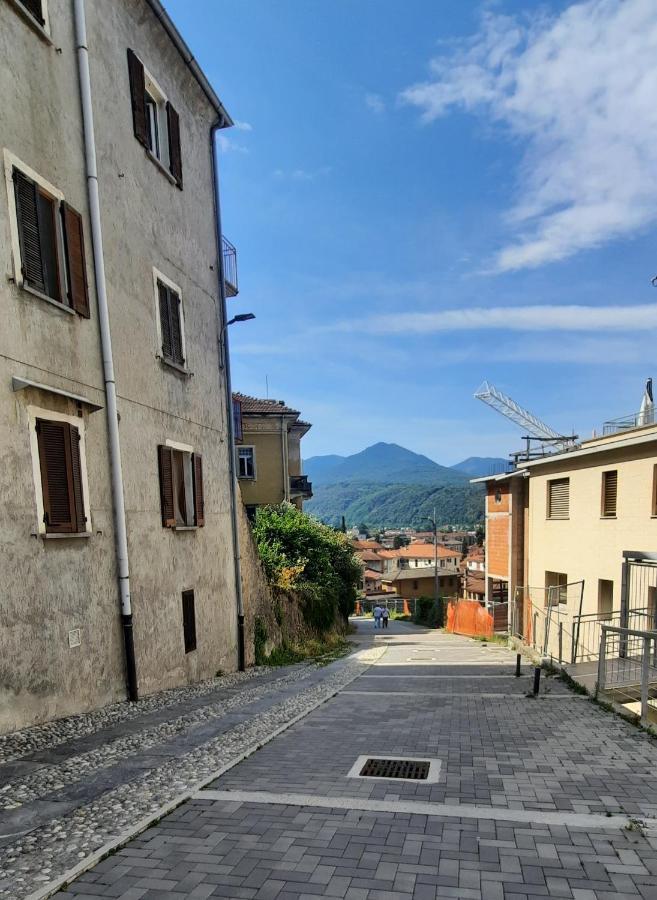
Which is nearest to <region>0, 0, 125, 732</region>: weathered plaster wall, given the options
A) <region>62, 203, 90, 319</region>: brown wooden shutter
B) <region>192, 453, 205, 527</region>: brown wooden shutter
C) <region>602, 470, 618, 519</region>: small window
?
<region>62, 203, 90, 319</region>: brown wooden shutter

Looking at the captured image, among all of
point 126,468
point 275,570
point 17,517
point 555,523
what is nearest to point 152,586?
point 126,468

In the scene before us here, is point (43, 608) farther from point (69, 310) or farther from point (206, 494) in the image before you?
point (206, 494)

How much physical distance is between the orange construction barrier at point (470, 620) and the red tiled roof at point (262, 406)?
1268cm

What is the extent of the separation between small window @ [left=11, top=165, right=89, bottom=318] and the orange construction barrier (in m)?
21.4

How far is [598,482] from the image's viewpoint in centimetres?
1677

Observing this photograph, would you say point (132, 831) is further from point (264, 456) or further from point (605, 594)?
point (264, 456)

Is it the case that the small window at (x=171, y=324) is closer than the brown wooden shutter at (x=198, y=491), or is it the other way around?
the small window at (x=171, y=324)

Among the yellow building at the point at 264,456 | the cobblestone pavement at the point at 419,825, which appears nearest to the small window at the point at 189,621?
the cobblestone pavement at the point at 419,825

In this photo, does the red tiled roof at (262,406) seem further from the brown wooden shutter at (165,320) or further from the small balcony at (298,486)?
the brown wooden shutter at (165,320)

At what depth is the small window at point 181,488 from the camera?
32.5ft

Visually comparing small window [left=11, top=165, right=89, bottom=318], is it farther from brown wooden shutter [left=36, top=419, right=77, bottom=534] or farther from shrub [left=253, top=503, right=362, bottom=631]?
shrub [left=253, top=503, right=362, bottom=631]

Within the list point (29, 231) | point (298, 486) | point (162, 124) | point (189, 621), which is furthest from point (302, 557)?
point (29, 231)

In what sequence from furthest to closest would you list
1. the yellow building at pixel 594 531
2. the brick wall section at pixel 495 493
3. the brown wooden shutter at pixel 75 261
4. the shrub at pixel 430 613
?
the shrub at pixel 430 613
the brick wall section at pixel 495 493
the yellow building at pixel 594 531
the brown wooden shutter at pixel 75 261

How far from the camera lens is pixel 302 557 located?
68.5ft
